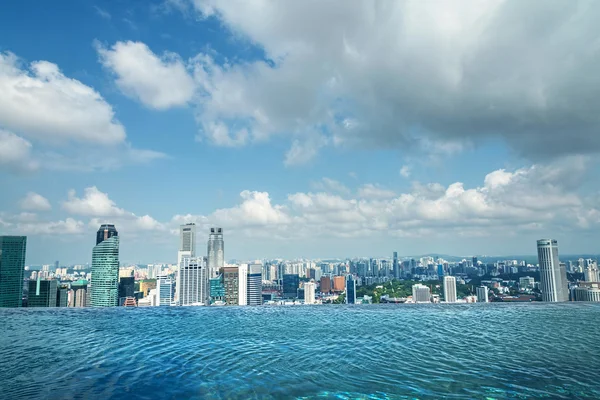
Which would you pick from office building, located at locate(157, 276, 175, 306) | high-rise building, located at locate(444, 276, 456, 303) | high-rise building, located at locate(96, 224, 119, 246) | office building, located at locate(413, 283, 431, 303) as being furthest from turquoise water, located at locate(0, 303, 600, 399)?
office building, located at locate(157, 276, 175, 306)

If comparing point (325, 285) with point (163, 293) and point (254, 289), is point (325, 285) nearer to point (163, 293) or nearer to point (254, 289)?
point (254, 289)

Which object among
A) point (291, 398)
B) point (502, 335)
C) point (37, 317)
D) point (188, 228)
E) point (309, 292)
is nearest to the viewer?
point (291, 398)

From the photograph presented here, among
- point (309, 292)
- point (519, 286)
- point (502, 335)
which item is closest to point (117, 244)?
point (309, 292)

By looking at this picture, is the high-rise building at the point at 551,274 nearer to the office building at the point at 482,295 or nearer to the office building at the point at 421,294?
the office building at the point at 482,295

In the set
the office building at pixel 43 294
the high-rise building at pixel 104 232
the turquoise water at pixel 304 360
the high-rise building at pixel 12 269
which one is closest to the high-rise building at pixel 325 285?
the high-rise building at pixel 104 232

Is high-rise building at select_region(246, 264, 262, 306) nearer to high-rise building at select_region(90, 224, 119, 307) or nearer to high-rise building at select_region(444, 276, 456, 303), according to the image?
high-rise building at select_region(90, 224, 119, 307)

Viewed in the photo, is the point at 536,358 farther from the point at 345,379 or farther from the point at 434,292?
the point at 434,292
